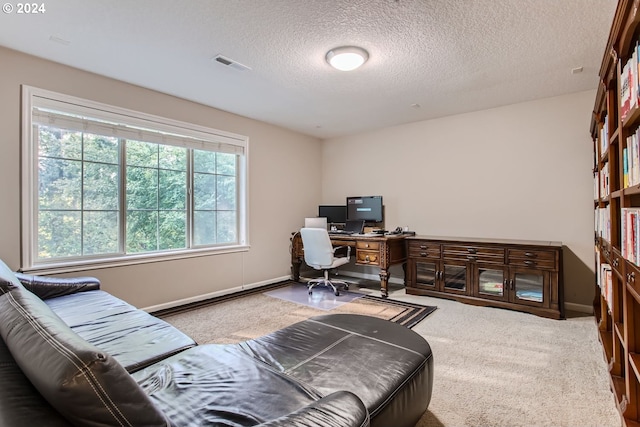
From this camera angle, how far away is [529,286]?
340 cm

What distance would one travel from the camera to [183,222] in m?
3.87

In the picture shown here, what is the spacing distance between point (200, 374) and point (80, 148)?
290 centimetres

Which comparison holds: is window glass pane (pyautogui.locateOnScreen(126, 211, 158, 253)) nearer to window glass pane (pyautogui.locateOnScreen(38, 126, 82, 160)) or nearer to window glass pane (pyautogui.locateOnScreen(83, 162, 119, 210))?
window glass pane (pyautogui.locateOnScreen(83, 162, 119, 210))

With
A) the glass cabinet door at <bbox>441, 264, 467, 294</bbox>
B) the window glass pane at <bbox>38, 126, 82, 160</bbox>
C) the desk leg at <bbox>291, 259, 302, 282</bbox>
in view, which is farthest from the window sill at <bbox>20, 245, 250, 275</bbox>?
the glass cabinet door at <bbox>441, 264, 467, 294</bbox>

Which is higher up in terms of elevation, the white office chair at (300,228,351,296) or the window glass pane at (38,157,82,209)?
the window glass pane at (38,157,82,209)

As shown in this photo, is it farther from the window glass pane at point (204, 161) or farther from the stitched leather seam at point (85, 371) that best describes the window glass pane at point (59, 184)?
the stitched leather seam at point (85, 371)

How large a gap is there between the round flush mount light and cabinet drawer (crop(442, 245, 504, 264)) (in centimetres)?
249

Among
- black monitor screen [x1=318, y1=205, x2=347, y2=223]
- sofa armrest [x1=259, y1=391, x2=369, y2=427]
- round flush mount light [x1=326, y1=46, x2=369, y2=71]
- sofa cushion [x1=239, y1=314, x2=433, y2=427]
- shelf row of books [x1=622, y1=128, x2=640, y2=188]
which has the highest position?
round flush mount light [x1=326, y1=46, x2=369, y2=71]

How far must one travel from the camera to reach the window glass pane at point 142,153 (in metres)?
3.41

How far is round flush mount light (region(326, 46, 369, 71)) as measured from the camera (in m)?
2.55

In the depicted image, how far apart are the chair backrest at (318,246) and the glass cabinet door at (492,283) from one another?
74.1 inches

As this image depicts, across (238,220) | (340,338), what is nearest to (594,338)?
(340,338)

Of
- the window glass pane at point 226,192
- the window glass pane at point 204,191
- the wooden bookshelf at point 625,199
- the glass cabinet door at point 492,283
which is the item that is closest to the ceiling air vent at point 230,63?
the window glass pane at point 204,191

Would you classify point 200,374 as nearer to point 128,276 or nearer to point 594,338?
point 128,276
